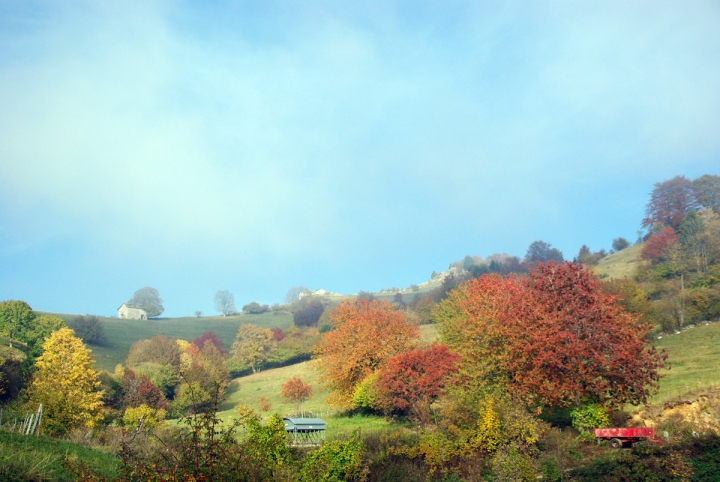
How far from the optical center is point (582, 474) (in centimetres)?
1460

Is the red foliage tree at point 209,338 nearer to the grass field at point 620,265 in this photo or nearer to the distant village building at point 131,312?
the distant village building at point 131,312

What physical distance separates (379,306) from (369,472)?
28182 mm

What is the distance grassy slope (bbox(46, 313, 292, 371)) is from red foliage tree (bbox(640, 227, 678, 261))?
286 ft

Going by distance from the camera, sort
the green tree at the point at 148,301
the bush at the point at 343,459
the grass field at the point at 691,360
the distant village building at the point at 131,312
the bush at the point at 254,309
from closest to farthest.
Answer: the bush at the point at 343,459 < the grass field at the point at 691,360 < the distant village building at the point at 131,312 < the green tree at the point at 148,301 < the bush at the point at 254,309

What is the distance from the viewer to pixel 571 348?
68.2 feet

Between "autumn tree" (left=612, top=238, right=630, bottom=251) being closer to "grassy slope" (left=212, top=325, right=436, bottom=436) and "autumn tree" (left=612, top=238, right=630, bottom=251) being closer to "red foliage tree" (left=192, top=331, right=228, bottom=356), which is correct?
"grassy slope" (left=212, top=325, right=436, bottom=436)

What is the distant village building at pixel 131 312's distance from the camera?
454 feet

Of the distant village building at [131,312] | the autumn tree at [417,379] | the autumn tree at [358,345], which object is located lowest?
the autumn tree at [417,379]

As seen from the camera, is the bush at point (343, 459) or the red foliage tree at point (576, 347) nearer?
the bush at point (343, 459)

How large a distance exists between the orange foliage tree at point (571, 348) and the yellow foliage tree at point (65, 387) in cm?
2940

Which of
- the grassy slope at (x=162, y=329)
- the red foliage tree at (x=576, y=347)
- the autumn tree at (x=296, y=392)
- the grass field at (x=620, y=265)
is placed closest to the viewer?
the red foliage tree at (x=576, y=347)

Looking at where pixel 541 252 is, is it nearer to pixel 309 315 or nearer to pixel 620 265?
pixel 620 265

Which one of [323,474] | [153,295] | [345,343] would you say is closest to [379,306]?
[345,343]

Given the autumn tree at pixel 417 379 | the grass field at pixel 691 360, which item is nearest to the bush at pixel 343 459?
the autumn tree at pixel 417 379
